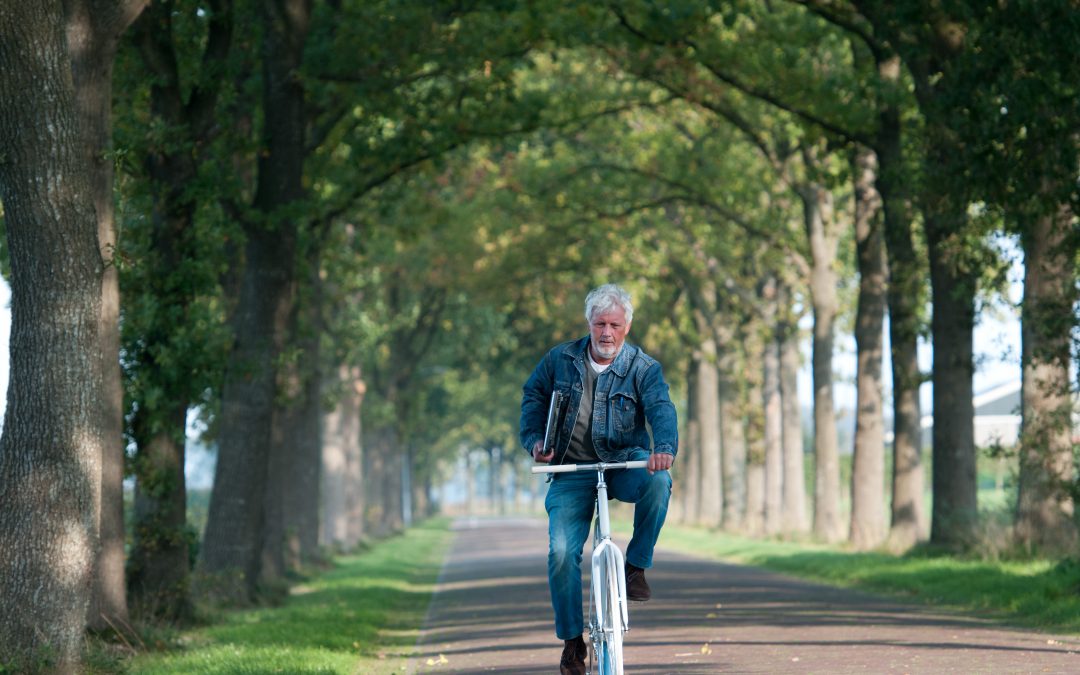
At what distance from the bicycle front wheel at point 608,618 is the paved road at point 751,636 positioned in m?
3.03

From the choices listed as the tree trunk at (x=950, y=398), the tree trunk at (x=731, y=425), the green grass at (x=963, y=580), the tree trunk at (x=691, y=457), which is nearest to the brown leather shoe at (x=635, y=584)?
the green grass at (x=963, y=580)

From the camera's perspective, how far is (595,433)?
874 centimetres

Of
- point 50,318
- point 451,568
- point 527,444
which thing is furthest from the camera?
point 451,568

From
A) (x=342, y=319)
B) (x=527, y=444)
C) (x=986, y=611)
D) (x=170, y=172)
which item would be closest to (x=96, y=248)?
(x=527, y=444)

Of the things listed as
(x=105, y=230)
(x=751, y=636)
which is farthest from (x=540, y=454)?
(x=105, y=230)

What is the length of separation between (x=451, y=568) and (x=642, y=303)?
16285 millimetres

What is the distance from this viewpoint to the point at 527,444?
888cm

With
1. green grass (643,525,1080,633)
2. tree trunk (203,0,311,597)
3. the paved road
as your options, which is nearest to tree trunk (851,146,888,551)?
green grass (643,525,1080,633)

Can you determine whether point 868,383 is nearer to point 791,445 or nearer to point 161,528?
point 791,445

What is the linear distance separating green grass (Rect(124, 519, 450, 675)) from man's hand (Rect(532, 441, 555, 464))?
13.8 feet

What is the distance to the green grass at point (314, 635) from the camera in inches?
514

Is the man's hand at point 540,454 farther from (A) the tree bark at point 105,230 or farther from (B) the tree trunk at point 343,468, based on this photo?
(B) the tree trunk at point 343,468

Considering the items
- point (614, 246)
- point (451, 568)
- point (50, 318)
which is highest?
point (614, 246)

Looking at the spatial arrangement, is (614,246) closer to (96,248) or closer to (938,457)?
(938,457)
